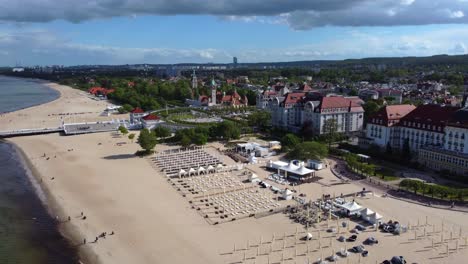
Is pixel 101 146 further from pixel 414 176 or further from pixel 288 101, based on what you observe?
pixel 414 176

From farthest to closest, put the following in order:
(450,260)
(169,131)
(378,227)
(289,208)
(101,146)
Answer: (169,131) < (101,146) < (289,208) < (378,227) < (450,260)

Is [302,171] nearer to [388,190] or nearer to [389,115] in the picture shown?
[388,190]

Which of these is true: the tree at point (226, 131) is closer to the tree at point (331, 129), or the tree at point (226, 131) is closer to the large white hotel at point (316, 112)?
the large white hotel at point (316, 112)

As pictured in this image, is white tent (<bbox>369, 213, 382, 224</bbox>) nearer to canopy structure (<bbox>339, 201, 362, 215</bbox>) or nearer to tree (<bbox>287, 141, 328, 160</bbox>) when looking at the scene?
canopy structure (<bbox>339, 201, 362, 215</bbox>)

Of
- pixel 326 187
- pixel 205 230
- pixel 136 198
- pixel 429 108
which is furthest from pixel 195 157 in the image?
pixel 429 108

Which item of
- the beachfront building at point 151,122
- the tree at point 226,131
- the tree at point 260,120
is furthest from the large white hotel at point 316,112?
the beachfront building at point 151,122

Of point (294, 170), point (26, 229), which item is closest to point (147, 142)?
point (294, 170)

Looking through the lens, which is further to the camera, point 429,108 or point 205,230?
point 429,108
